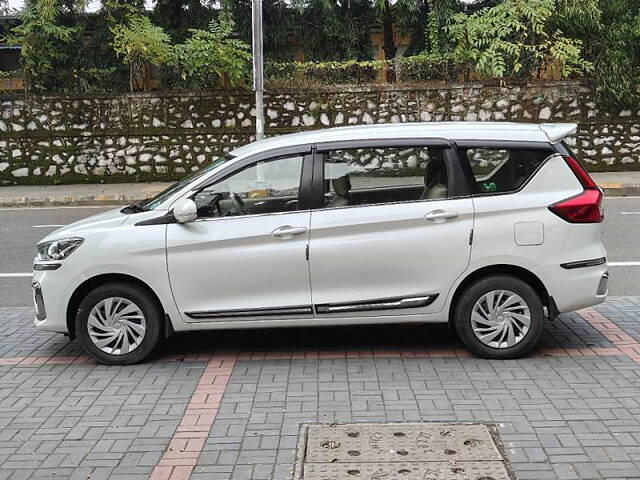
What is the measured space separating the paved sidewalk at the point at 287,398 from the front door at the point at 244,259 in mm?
456

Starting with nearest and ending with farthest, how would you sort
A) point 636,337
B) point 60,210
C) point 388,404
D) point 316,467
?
point 316,467 < point 388,404 < point 636,337 < point 60,210

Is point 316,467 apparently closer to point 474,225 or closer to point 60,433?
point 60,433

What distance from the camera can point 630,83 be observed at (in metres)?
17.7

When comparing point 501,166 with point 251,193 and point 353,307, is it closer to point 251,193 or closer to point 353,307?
point 353,307

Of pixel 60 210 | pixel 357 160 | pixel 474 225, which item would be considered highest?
pixel 357 160

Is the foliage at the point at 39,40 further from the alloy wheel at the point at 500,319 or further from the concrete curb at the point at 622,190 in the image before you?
the alloy wheel at the point at 500,319

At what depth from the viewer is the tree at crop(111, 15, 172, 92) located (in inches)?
706

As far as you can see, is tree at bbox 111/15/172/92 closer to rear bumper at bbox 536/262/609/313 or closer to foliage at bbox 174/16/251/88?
foliage at bbox 174/16/251/88

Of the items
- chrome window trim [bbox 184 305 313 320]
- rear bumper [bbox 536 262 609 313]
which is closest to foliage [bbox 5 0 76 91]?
chrome window trim [bbox 184 305 313 320]

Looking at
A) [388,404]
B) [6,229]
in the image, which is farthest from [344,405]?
[6,229]

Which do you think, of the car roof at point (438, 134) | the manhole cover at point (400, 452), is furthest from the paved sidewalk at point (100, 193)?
the manhole cover at point (400, 452)

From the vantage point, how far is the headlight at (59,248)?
18.8 feet

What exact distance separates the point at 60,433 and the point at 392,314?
2438 millimetres

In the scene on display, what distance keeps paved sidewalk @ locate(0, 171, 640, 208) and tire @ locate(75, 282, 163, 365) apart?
10702mm
